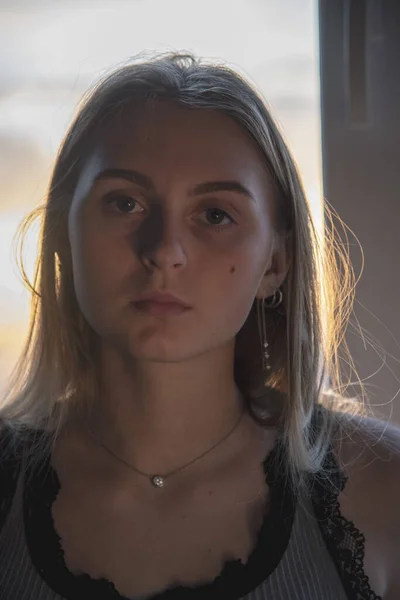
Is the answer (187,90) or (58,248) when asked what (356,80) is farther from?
(58,248)

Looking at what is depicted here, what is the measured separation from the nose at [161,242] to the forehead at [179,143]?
0.06m

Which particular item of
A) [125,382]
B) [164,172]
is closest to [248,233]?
[164,172]

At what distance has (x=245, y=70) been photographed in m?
1.22

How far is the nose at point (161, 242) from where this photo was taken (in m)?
0.90

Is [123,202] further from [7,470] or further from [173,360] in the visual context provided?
[7,470]

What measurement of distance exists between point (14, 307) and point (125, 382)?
35 centimetres

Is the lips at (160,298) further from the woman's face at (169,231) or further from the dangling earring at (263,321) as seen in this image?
the dangling earring at (263,321)

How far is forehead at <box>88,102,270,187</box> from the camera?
95 cm

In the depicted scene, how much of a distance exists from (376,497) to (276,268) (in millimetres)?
346

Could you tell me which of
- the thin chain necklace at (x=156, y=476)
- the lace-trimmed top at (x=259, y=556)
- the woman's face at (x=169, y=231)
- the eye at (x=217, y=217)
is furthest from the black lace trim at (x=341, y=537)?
the eye at (x=217, y=217)

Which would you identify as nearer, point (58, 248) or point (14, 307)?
point (58, 248)

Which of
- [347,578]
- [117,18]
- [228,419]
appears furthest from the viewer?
[117,18]

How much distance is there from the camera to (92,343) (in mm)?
1159

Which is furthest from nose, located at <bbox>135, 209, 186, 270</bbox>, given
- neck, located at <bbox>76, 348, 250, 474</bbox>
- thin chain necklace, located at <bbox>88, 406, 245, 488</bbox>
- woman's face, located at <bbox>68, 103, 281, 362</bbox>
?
thin chain necklace, located at <bbox>88, 406, 245, 488</bbox>
